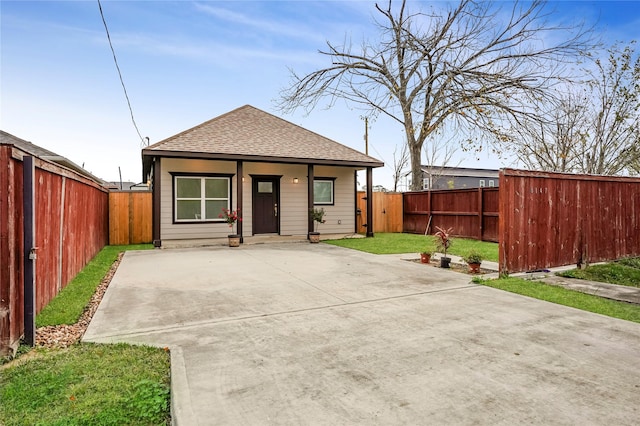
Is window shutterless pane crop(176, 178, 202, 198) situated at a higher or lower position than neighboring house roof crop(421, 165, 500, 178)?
lower

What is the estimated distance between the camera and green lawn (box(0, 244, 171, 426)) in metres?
2.04

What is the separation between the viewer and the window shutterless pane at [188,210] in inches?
469

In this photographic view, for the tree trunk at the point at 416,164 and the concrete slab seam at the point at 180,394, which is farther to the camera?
the tree trunk at the point at 416,164

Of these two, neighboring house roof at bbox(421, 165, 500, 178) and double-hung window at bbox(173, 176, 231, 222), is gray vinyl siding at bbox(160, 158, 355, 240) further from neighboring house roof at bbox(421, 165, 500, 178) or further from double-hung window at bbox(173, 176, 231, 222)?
neighboring house roof at bbox(421, 165, 500, 178)

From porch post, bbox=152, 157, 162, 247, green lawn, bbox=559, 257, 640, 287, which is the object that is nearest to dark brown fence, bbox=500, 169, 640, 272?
green lawn, bbox=559, 257, 640, 287

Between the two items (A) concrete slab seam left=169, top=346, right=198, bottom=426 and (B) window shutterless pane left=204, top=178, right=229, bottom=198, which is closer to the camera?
(A) concrete slab seam left=169, top=346, right=198, bottom=426

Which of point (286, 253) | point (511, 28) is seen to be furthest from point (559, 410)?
point (511, 28)

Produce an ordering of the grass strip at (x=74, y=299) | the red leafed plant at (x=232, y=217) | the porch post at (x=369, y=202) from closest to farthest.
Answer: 1. the grass strip at (x=74, y=299)
2. the red leafed plant at (x=232, y=217)
3. the porch post at (x=369, y=202)

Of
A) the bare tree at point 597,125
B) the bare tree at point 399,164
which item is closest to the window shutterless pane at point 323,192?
the bare tree at point 597,125

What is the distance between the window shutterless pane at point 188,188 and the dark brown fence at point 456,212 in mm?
9244

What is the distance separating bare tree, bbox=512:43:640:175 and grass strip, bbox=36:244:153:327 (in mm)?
16182

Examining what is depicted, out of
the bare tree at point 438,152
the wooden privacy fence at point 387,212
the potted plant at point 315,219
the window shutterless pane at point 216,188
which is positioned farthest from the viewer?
the bare tree at point 438,152

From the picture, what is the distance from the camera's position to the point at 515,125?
15.4 metres

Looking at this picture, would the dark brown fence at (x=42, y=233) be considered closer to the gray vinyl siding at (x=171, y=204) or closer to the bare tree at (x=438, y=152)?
the gray vinyl siding at (x=171, y=204)
